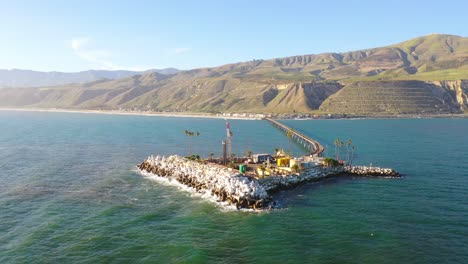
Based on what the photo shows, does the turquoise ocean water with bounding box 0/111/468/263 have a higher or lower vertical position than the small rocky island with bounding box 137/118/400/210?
lower

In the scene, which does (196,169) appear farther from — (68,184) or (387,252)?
(387,252)

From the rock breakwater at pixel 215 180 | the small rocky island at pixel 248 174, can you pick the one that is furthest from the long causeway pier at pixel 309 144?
the rock breakwater at pixel 215 180

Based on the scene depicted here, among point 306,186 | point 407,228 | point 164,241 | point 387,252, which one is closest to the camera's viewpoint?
point 387,252

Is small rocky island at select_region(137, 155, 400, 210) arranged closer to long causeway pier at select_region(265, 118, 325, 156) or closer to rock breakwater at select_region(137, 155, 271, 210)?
rock breakwater at select_region(137, 155, 271, 210)

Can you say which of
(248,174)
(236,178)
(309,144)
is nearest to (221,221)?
(236,178)

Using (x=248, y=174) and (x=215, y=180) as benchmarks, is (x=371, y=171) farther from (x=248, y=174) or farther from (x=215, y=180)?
(x=215, y=180)

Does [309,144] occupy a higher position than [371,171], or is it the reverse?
[309,144]

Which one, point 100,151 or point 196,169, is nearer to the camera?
point 196,169

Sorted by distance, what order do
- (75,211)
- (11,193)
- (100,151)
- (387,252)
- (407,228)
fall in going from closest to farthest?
(387,252), (407,228), (75,211), (11,193), (100,151)

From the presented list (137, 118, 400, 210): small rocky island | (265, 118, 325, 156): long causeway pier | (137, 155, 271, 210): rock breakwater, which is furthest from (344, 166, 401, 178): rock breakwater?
(137, 155, 271, 210): rock breakwater

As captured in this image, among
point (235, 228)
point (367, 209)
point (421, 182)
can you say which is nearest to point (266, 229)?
point (235, 228)

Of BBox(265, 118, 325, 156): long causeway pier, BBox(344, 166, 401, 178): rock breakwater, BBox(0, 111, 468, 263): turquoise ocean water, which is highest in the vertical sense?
BBox(265, 118, 325, 156): long causeway pier
